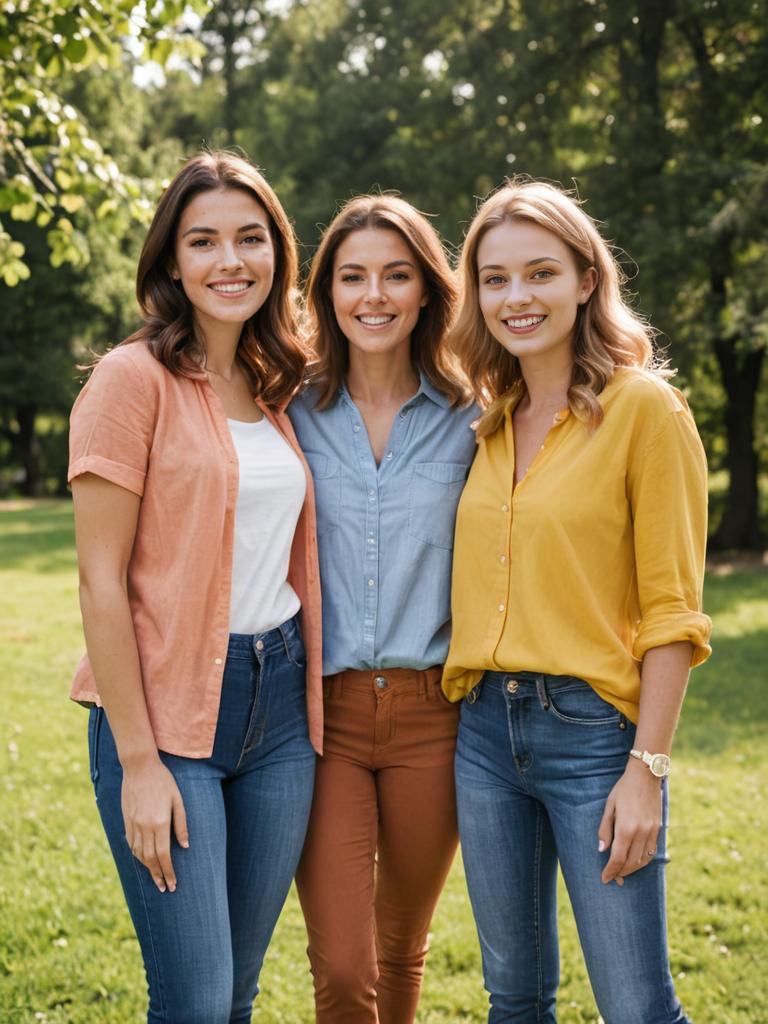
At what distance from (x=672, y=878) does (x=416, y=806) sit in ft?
9.46

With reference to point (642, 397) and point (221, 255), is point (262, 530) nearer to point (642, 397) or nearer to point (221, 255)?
point (221, 255)

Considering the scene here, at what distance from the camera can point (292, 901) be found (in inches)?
205

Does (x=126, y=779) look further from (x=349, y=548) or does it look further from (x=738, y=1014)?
(x=738, y=1014)

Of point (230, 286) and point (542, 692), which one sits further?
point (230, 286)

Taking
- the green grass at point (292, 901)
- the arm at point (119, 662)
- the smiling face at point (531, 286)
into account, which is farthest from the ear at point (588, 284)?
the green grass at point (292, 901)

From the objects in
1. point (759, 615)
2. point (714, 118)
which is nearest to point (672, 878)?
point (759, 615)

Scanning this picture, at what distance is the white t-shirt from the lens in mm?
2832

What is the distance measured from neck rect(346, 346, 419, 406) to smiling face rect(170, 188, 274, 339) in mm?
485

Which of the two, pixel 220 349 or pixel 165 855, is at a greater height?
pixel 220 349

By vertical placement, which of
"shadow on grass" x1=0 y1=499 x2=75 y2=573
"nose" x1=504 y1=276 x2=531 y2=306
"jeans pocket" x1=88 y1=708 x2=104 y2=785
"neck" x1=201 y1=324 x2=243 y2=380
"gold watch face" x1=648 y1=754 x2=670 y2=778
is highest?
"nose" x1=504 y1=276 x2=531 y2=306

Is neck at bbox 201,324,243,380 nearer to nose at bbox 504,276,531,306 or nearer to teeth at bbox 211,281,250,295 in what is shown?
teeth at bbox 211,281,250,295

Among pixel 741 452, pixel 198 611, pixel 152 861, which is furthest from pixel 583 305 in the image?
pixel 741 452

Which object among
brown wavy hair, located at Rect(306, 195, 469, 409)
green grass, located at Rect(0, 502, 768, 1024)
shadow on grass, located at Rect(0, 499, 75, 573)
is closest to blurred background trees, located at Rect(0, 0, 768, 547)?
shadow on grass, located at Rect(0, 499, 75, 573)

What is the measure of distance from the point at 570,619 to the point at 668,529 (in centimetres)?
36
